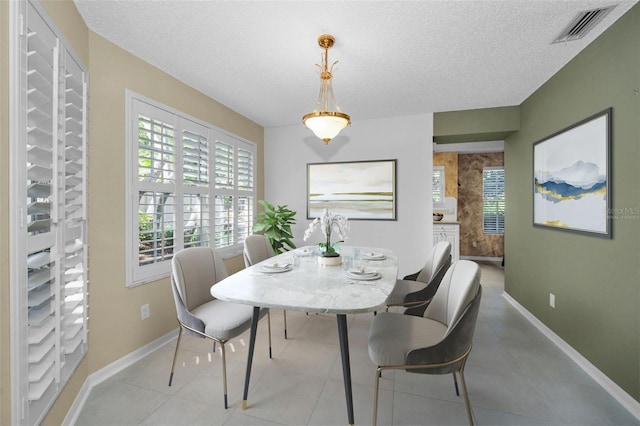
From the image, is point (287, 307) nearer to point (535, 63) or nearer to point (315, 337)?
point (315, 337)

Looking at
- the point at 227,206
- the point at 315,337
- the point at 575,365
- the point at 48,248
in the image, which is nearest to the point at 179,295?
the point at 48,248

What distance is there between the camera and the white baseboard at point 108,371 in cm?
168

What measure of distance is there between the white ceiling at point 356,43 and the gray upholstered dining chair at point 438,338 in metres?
1.66

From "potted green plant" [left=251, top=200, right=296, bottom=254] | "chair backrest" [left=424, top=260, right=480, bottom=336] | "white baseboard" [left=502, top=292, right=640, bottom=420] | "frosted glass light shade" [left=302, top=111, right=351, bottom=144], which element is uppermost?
"frosted glass light shade" [left=302, top=111, right=351, bottom=144]

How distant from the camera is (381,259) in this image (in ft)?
8.20

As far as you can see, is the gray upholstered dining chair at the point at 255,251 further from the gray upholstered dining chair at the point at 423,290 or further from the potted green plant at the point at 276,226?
the gray upholstered dining chair at the point at 423,290

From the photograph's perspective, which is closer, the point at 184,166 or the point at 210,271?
the point at 210,271

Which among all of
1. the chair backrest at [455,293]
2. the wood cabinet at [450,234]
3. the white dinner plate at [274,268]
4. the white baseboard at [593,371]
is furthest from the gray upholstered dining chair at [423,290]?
the wood cabinet at [450,234]

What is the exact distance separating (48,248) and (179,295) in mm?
730

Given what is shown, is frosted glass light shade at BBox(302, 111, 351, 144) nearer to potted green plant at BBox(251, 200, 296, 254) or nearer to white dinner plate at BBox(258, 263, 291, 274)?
white dinner plate at BBox(258, 263, 291, 274)

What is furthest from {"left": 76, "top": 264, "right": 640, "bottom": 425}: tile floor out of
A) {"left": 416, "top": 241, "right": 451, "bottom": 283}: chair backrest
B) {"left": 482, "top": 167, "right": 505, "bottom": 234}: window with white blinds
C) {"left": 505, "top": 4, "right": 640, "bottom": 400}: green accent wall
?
{"left": 482, "top": 167, "right": 505, "bottom": 234}: window with white blinds

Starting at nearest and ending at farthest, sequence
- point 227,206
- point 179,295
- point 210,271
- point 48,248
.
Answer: point 48,248 < point 179,295 < point 210,271 < point 227,206

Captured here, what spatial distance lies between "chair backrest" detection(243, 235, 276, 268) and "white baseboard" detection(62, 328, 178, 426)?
3.36 ft

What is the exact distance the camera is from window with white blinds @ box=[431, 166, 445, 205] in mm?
6384
